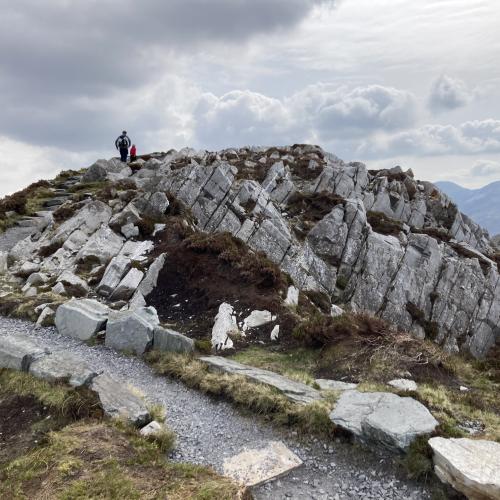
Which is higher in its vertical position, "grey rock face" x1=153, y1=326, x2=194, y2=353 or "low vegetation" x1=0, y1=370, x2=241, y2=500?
"grey rock face" x1=153, y1=326, x2=194, y2=353

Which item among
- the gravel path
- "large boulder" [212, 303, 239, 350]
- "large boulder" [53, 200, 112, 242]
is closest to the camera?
the gravel path

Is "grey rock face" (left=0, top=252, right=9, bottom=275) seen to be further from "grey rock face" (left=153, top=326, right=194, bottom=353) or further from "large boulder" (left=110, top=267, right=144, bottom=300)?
"grey rock face" (left=153, top=326, right=194, bottom=353)

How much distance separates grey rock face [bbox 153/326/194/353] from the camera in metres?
17.8

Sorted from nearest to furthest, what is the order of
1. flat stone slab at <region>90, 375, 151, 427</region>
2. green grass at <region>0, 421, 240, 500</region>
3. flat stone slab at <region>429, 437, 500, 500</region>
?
1. flat stone slab at <region>429, 437, 500, 500</region>
2. green grass at <region>0, 421, 240, 500</region>
3. flat stone slab at <region>90, 375, 151, 427</region>

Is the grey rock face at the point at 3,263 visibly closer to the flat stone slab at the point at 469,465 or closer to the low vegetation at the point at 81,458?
the low vegetation at the point at 81,458

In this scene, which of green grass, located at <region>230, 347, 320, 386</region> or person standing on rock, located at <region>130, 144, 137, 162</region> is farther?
person standing on rock, located at <region>130, 144, 137, 162</region>

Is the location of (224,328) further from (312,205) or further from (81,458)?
(312,205)

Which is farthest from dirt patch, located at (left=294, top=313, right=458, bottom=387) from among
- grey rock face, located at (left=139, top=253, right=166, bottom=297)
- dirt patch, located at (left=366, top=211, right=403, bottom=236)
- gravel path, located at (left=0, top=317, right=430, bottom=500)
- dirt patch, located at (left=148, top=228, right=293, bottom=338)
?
dirt patch, located at (left=366, top=211, right=403, bottom=236)

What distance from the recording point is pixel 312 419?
41.3 ft

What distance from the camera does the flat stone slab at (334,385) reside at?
48.5 ft

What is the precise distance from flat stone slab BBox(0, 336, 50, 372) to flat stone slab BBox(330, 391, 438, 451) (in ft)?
35.5

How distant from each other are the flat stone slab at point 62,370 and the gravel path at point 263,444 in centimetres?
182

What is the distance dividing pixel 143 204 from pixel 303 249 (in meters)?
13.3

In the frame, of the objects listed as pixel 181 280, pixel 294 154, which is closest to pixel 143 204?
pixel 181 280
